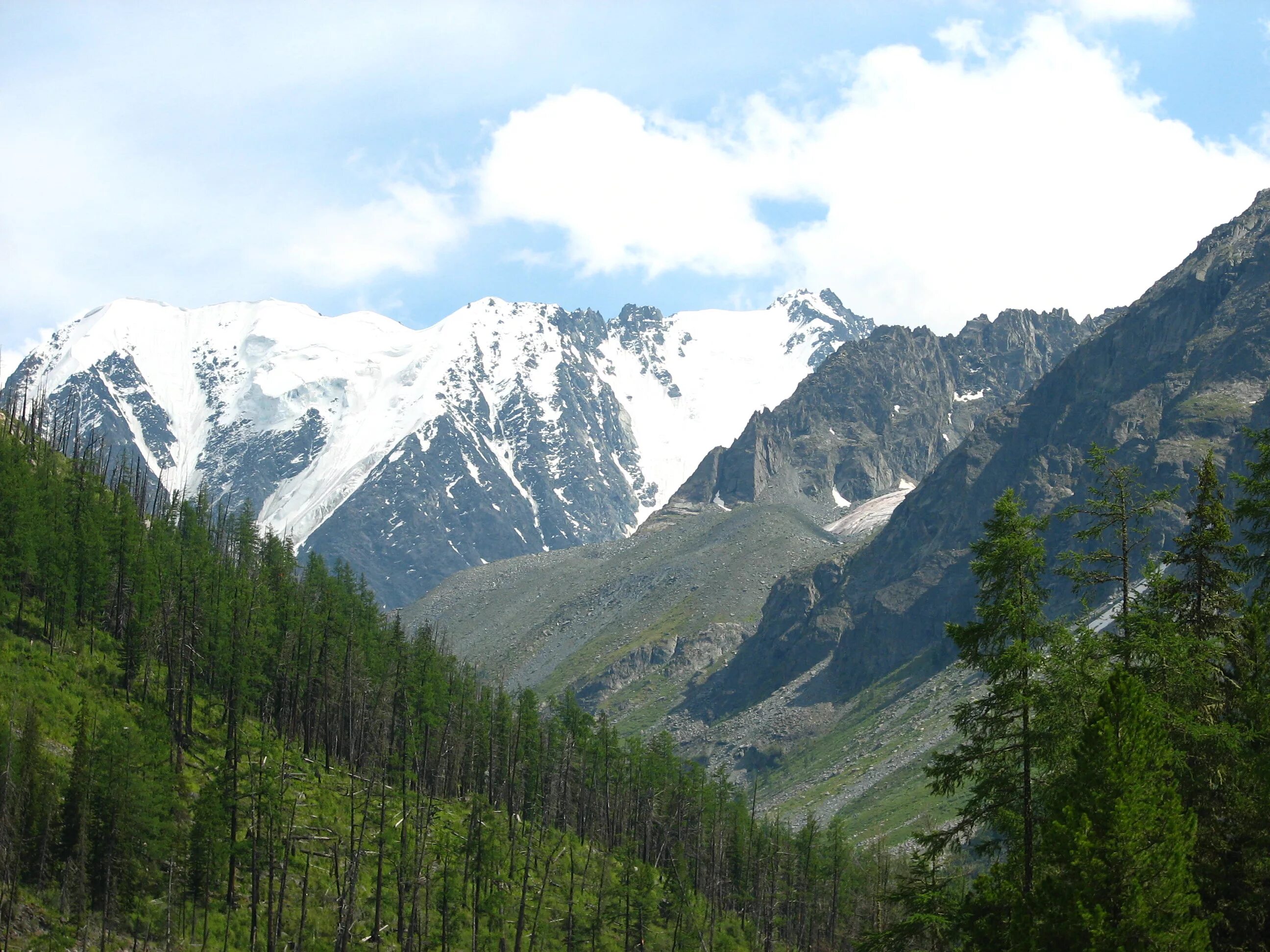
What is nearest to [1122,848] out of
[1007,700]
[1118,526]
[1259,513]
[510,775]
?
[1007,700]

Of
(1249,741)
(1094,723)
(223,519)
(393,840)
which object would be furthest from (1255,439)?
(223,519)

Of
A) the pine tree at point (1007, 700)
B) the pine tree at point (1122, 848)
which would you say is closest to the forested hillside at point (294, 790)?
the pine tree at point (1007, 700)

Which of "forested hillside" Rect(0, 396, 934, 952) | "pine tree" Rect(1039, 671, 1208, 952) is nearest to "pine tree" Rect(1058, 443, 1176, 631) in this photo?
"pine tree" Rect(1039, 671, 1208, 952)

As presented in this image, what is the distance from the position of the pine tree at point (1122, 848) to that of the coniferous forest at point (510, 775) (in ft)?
0.29

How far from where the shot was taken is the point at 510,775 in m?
125

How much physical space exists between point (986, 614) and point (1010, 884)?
24.9 ft

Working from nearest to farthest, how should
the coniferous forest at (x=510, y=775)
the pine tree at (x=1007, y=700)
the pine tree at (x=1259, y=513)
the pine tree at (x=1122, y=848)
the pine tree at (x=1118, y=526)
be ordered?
1. the pine tree at (x=1122, y=848)
2. the coniferous forest at (x=510, y=775)
3. the pine tree at (x=1007, y=700)
4. the pine tree at (x=1118, y=526)
5. the pine tree at (x=1259, y=513)

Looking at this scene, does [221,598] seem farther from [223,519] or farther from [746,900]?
[223,519]

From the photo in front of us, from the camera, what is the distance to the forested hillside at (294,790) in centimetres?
6788

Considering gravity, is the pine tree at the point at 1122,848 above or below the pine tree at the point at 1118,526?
below

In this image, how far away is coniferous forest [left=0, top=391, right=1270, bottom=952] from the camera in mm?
32938

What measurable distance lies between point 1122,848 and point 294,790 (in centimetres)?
7320

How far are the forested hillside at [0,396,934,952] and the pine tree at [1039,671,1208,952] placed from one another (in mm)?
47244

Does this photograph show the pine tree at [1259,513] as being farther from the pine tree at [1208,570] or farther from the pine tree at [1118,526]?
the pine tree at [1118,526]
